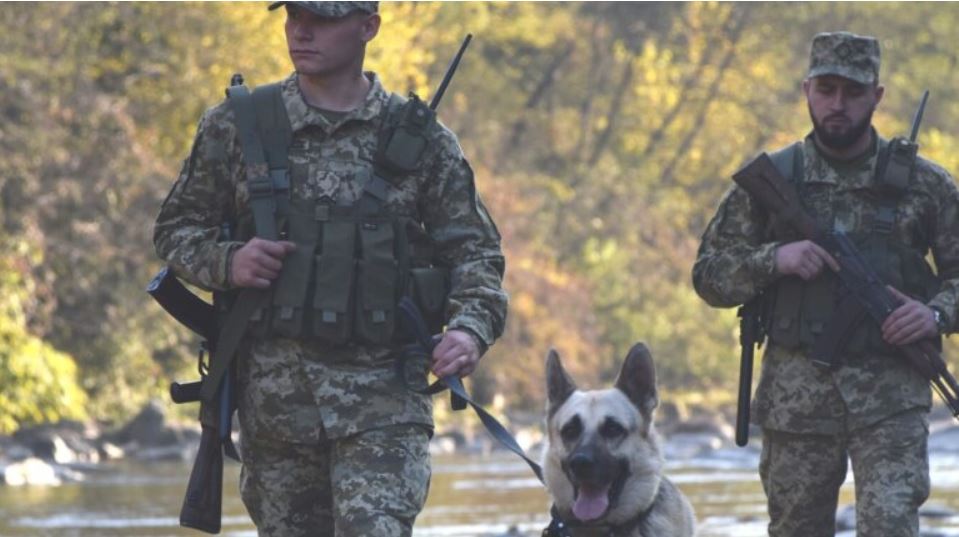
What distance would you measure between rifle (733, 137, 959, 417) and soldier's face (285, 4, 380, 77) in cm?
215

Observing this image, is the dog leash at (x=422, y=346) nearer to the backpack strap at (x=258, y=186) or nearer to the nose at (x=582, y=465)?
the backpack strap at (x=258, y=186)

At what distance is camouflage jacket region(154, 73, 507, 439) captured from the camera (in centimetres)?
703

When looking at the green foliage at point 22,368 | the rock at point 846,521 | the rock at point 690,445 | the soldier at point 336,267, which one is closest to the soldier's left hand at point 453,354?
the soldier at point 336,267

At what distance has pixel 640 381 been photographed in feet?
27.9

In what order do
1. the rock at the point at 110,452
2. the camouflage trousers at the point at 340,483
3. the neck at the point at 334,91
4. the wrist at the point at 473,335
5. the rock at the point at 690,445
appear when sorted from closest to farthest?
the camouflage trousers at the point at 340,483
the wrist at the point at 473,335
the neck at the point at 334,91
the rock at the point at 110,452
the rock at the point at 690,445

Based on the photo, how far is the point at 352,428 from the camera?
6.96 metres

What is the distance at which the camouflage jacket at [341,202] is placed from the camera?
703cm

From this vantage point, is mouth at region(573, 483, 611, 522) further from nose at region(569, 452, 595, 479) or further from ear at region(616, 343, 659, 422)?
ear at region(616, 343, 659, 422)

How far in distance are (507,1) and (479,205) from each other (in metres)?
44.3

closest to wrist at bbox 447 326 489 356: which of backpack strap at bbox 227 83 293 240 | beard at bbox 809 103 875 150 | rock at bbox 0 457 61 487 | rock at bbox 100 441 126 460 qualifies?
backpack strap at bbox 227 83 293 240

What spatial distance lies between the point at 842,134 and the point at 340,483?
2.78 m

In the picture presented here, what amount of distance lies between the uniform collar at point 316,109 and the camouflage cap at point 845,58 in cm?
220

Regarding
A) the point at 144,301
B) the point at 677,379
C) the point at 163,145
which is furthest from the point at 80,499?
the point at 677,379

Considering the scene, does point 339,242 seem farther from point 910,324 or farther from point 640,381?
point 910,324
